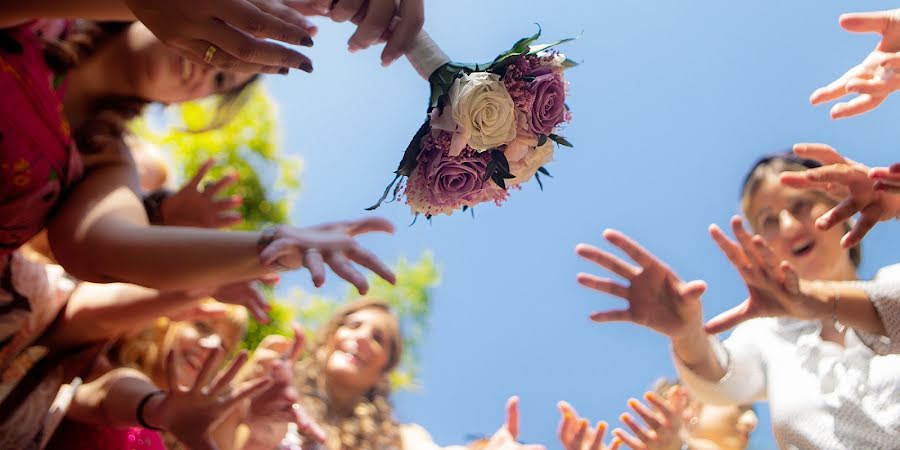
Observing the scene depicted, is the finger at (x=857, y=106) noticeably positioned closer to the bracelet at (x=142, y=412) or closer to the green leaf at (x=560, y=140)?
the green leaf at (x=560, y=140)

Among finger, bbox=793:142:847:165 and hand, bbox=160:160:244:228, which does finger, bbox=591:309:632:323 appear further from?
hand, bbox=160:160:244:228

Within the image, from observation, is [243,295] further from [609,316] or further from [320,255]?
[609,316]

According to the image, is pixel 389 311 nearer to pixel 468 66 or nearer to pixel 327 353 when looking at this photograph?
pixel 327 353

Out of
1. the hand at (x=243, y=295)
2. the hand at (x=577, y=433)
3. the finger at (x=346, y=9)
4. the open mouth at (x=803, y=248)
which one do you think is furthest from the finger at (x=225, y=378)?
the open mouth at (x=803, y=248)

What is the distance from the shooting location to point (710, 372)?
76.9 inches

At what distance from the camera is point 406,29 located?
1331mm

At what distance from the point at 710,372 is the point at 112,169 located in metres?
1.56

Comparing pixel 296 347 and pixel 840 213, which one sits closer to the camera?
pixel 840 213

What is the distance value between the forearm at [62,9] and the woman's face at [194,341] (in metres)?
1.31

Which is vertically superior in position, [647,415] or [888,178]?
[888,178]

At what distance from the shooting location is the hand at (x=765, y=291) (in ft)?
5.14

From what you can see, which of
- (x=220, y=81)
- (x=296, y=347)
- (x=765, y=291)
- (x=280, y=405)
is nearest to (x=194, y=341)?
(x=296, y=347)

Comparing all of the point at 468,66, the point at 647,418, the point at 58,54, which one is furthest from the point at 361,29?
the point at 647,418

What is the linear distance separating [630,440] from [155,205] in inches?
59.3
